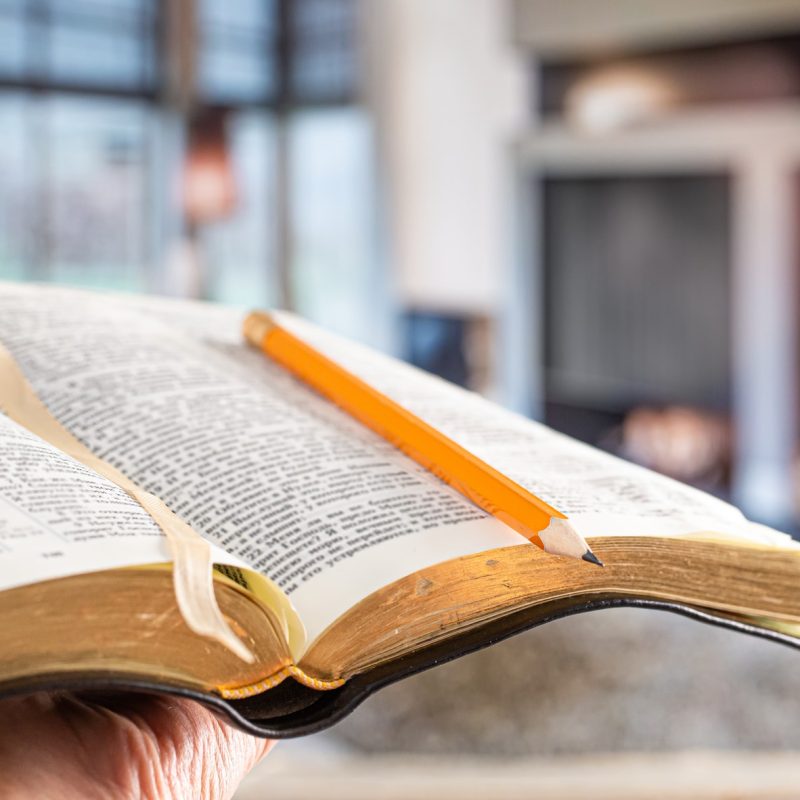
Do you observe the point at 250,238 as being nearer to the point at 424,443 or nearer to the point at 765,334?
the point at 765,334

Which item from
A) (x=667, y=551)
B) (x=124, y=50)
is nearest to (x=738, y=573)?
(x=667, y=551)

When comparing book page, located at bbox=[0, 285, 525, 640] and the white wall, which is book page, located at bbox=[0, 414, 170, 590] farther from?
the white wall

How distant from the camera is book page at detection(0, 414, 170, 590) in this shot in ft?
0.91

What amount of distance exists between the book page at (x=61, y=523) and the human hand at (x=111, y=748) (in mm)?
74

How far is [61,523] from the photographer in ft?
0.97

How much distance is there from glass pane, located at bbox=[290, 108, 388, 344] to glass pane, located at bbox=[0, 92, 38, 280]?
Result: 43.5 inches

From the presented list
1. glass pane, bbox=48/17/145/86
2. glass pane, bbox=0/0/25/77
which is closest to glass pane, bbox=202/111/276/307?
glass pane, bbox=48/17/145/86

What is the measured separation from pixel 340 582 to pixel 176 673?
6cm

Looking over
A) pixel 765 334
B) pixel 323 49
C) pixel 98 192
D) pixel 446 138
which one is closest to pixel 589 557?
pixel 765 334

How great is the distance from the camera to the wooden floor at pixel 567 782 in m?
0.71

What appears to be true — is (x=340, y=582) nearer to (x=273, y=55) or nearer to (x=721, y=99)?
(x=721, y=99)

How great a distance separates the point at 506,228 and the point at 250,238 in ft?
6.78

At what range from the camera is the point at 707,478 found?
2516 millimetres

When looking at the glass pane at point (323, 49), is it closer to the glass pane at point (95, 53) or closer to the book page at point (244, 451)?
the glass pane at point (95, 53)
